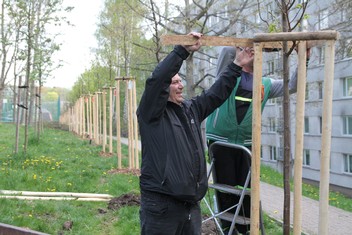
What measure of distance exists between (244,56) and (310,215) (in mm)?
6194

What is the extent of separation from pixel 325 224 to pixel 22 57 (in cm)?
1047

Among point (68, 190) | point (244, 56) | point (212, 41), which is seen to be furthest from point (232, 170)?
point (68, 190)

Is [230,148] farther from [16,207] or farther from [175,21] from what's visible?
[175,21]

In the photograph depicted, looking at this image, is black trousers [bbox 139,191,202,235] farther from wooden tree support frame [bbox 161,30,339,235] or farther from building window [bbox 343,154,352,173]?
building window [bbox 343,154,352,173]

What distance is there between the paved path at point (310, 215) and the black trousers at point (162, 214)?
13.5ft

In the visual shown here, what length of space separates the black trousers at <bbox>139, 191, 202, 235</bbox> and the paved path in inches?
161

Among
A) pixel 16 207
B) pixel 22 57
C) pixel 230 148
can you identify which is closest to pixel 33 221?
pixel 16 207

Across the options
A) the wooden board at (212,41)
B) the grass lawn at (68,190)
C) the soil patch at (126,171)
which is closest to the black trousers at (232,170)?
the wooden board at (212,41)

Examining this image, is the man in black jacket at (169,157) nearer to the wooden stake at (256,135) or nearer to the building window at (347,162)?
the wooden stake at (256,135)

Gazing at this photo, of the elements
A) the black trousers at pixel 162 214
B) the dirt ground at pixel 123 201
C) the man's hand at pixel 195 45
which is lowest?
the dirt ground at pixel 123 201

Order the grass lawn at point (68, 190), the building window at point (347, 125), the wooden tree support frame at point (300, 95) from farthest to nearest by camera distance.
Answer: the building window at point (347, 125) → the grass lawn at point (68, 190) → the wooden tree support frame at point (300, 95)

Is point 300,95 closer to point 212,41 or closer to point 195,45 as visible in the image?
point 212,41

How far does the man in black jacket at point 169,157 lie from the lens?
10.2ft

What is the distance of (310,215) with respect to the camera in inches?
354
